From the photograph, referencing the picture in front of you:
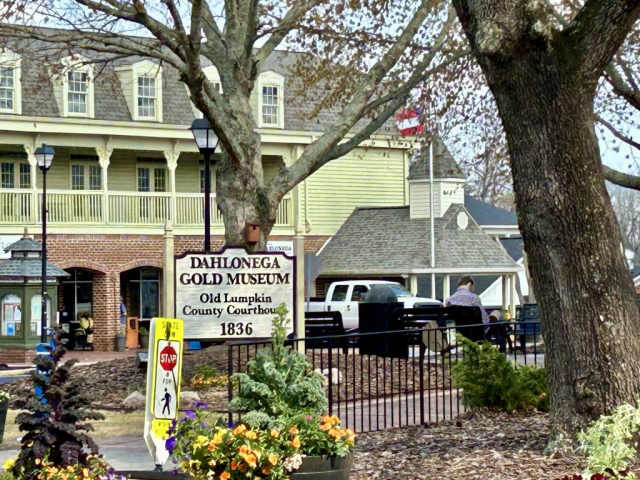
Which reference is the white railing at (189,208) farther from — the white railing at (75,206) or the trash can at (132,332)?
the trash can at (132,332)

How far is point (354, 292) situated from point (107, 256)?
844cm

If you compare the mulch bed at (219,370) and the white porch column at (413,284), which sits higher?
the white porch column at (413,284)

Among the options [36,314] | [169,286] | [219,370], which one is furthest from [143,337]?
[169,286]

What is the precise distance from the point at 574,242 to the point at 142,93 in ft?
110

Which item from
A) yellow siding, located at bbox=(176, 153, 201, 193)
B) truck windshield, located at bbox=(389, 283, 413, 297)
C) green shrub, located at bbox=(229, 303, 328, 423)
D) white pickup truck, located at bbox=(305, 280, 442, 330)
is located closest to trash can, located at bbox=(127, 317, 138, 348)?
yellow siding, located at bbox=(176, 153, 201, 193)

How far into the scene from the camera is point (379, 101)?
2039 cm

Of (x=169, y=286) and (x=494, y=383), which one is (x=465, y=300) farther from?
(x=169, y=286)

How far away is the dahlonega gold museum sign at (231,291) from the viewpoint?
1196 cm

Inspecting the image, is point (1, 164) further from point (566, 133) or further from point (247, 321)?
point (566, 133)

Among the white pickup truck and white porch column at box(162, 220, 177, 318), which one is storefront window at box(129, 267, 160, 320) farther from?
white porch column at box(162, 220, 177, 318)

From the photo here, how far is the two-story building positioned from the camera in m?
38.0

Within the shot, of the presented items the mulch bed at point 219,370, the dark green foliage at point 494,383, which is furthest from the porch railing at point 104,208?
the dark green foliage at point 494,383

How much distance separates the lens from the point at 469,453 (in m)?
8.98

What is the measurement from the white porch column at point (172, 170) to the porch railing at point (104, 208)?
0.11 ft
